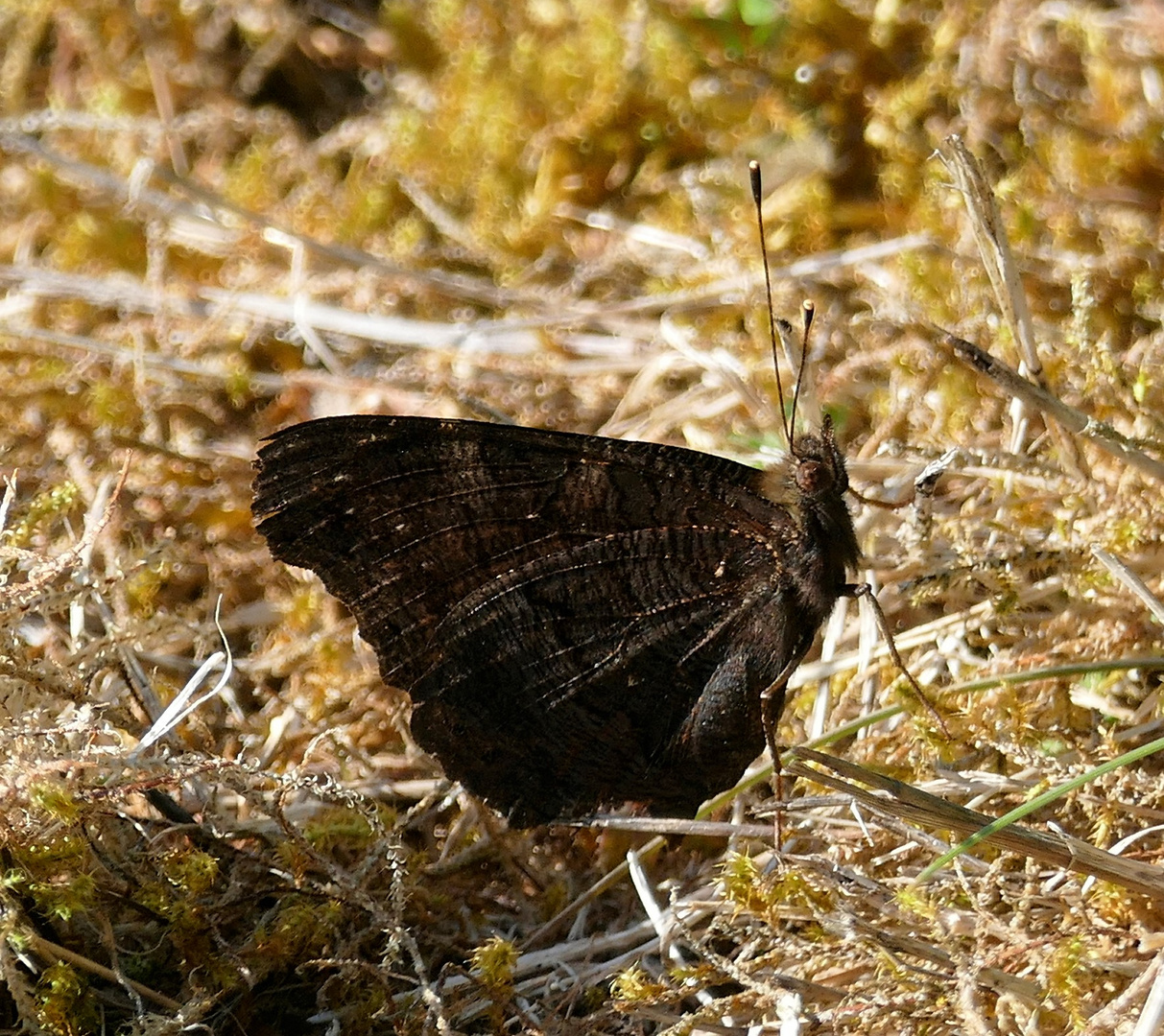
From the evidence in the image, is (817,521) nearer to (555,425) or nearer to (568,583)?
(568,583)

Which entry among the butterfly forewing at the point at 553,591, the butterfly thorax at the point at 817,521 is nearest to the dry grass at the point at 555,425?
the butterfly forewing at the point at 553,591

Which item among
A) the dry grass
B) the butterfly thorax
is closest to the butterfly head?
the butterfly thorax

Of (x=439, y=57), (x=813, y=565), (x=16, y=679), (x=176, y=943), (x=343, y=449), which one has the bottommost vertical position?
(x=176, y=943)

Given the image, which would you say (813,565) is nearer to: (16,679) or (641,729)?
(641,729)

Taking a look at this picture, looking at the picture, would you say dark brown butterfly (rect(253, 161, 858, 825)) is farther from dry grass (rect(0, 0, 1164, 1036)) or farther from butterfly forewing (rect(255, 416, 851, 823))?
dry grass (rect(0, 0, 1164, 1036))

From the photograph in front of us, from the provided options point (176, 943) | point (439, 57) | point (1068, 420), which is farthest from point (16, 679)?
point (439, 57)

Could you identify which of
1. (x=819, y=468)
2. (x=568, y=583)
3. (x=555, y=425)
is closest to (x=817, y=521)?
(x=819, y=468)
